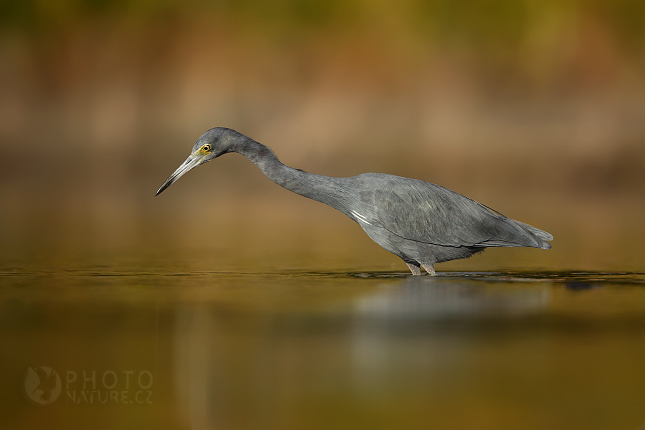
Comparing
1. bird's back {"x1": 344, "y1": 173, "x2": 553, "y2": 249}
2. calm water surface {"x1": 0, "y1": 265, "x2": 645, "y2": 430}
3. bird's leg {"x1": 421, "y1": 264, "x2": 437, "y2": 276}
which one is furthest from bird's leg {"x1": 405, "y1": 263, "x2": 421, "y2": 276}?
calm water surface {"x1": 0, "y1": 265, "x2": 645, "y2": 430}

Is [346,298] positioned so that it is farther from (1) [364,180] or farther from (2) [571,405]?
(2) [571,405]

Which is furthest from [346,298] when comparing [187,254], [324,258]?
[187,254]

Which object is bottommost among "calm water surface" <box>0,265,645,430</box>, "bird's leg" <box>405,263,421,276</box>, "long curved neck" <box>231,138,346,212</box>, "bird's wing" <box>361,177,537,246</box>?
"calm water surface" <box>0,265,645,430</box>

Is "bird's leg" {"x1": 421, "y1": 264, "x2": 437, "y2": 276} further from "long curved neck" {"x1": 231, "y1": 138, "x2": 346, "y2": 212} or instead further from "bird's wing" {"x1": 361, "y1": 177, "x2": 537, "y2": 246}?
"long curved neck" {"x1": 231, "y1": 138, "x2": 346, "y2": 212}

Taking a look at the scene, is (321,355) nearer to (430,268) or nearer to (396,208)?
(396,208)

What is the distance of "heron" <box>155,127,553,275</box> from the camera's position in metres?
10.2

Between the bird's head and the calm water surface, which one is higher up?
the bird's head

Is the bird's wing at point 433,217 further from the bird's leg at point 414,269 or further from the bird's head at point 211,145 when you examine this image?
the bird's head at point 211,145

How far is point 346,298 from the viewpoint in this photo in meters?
8.78

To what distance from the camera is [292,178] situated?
33.9ft

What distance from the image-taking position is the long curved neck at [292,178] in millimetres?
10273

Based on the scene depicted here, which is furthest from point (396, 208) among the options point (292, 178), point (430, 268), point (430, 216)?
point (292, 178)

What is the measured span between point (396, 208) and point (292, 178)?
47.7 inches

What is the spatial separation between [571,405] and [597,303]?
3.36 meters
